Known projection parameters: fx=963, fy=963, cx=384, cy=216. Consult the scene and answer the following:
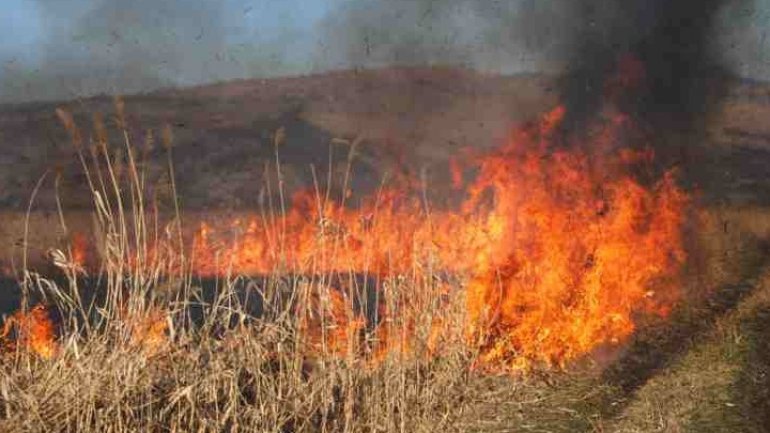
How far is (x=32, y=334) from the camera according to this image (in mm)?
5445

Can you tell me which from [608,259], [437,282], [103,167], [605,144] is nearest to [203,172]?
[103,167]

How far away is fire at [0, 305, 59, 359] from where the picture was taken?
502 cm

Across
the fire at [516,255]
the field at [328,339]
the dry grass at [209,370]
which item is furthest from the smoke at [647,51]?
the dry grass at [209,370]

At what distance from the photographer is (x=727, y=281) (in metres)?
7.88

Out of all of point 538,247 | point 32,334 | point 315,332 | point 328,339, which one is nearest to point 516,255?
A: point 538,247

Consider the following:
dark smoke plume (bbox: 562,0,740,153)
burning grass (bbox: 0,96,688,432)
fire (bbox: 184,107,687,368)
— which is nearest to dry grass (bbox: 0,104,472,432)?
burning grass (bbox: 0,96,688,432)

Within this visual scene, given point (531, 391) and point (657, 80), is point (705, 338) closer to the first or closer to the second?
point (531, 391)

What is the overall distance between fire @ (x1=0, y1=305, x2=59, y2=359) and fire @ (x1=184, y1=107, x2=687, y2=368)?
1.08m

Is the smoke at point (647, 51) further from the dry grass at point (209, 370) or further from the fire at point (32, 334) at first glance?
the fire at point (32, 334)

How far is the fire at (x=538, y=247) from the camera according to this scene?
6.35m

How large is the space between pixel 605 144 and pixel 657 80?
1090 mm

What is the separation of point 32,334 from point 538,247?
362 centimetres

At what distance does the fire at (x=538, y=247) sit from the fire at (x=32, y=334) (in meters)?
1.08

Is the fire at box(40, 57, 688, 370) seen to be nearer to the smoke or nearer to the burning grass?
the burning grass
